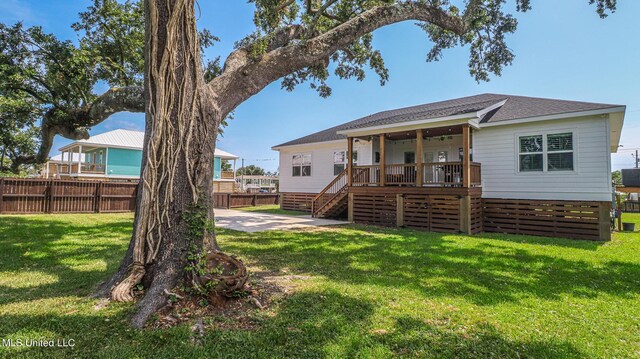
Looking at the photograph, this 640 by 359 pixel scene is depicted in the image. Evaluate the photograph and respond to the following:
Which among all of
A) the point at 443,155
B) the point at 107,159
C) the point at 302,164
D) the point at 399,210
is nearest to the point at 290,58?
the point at 399,210

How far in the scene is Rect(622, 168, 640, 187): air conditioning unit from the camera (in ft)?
63.9

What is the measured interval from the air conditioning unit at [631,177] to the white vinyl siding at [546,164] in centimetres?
1559

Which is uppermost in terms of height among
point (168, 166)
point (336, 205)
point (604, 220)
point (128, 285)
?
point (168, 166)

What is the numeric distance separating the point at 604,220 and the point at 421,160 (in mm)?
5483

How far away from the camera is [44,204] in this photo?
12.8 metres

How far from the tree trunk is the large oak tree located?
0.01m

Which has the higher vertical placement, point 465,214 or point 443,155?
point 443,155

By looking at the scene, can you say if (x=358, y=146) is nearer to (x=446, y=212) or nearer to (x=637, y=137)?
(x=446, y=212)

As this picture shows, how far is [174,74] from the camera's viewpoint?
3.52 m

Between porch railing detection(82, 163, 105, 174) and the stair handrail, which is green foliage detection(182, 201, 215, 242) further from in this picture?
porch railing detection(82, 163, 105, 174)

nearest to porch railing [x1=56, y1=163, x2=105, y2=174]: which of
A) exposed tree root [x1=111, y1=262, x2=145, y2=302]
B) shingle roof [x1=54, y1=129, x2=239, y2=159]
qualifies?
shingle roof [x1=54, y1=129, x2=239, y2=159]

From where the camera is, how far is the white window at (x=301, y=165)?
1767cm

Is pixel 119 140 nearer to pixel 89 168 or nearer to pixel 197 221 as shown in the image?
pixel 89 168

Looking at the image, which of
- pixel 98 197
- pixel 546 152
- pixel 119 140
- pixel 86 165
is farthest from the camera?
pixel 119 140
